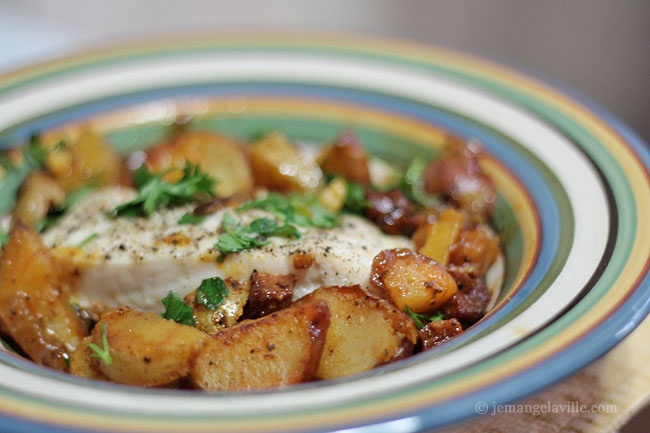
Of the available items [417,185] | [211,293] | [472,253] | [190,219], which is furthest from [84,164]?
[472,253]

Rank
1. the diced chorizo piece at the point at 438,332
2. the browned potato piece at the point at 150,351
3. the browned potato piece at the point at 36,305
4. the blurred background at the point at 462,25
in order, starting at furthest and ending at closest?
1. the blurred background at the point at 462,25
2. the browned potato piece at the point at 36,305
3. the diced chorizo piece at the point at 438,332
4. the browned potato piece at the point at 150,351

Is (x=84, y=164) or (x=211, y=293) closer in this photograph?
(x=211, y=293)

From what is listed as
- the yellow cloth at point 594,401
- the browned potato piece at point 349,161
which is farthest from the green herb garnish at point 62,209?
the yellow cloth at point 594,401

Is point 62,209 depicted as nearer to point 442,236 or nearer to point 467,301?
point 442,236

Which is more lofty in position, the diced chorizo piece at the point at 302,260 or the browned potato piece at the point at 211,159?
the browned potato piece at the point at 211,159

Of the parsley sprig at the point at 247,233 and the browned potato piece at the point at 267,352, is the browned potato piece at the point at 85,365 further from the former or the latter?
the parsley sprig at the point at 247,233

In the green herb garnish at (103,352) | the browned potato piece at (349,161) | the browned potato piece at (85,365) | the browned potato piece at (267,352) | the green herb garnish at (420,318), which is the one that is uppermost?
the browned potato piece at (349,161)

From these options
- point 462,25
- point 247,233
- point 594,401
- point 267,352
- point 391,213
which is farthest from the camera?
point 462,25

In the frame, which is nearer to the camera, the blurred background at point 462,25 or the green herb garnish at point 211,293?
the green herb garnish at point 211,293
